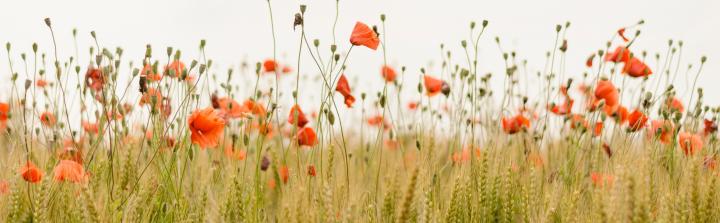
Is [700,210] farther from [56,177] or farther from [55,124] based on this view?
[55,124]

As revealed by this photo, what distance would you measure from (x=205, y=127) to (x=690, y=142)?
1.62 metres

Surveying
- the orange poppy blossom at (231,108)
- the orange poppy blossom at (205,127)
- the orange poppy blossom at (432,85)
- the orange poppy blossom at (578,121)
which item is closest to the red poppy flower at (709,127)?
the orange poppy blossom at (578,121)

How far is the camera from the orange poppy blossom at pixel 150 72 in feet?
10.5

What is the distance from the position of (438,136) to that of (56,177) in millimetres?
2674

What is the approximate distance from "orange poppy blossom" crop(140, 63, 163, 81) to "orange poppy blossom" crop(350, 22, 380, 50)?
0.69 metres

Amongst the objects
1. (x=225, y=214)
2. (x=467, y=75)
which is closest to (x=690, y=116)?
(x=467, y=75)

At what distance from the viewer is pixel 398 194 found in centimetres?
289

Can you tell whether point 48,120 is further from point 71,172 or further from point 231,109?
point 71,172

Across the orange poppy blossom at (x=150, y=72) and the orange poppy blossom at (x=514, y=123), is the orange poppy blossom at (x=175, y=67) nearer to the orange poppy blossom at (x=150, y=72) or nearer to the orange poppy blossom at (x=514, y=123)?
the orange poppy blossom at (x=150, y=72)

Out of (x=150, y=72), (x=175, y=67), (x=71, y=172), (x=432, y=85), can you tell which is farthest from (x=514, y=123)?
(x=71, y=172)

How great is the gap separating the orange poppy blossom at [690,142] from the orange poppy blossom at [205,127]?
1.52 metres

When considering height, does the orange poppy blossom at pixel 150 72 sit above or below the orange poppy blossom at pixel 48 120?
above

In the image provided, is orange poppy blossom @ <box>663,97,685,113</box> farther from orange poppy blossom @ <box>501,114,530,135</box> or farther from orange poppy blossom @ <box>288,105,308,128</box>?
orange poppy blossom @ <box>288,105,308,128</box>

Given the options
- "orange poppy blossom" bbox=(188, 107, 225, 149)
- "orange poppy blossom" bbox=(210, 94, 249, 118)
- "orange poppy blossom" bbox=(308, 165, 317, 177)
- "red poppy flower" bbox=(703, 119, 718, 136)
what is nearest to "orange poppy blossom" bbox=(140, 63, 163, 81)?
"orange poppy blossom" bbox=(210, 94, 249, 118)
